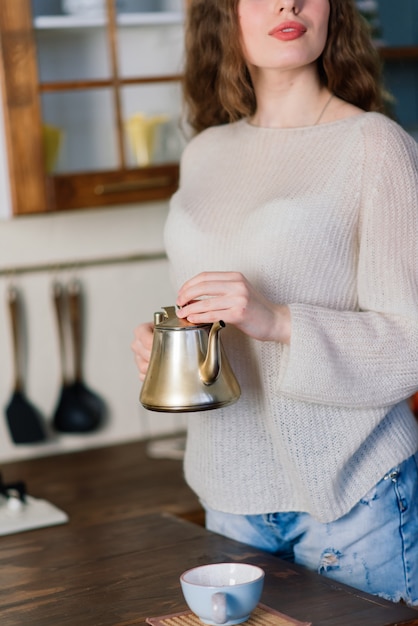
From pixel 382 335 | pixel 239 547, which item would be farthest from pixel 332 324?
pixel 239 547

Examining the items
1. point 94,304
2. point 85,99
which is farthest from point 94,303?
point 85,99

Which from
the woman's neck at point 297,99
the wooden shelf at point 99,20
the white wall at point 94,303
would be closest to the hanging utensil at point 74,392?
the white wall at point 94,303

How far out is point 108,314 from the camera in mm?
2635

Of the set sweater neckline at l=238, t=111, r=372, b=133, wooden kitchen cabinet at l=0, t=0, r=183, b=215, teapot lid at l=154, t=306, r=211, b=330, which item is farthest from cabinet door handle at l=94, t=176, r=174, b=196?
teapot lid at l=154, t=306, r=211, b=330

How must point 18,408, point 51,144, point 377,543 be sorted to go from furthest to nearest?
1. point 18,408
2. point 51,144
3. point 377,543

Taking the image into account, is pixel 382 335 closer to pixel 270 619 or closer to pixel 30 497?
pixel 270 619

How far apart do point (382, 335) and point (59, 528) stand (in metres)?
0.74

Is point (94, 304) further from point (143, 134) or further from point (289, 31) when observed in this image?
point (289, 31)

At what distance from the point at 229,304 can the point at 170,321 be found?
91 mm

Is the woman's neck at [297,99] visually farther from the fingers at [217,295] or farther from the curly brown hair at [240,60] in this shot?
the fingers at [217,295]

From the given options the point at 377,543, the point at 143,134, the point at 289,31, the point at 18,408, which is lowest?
the point at 18,408

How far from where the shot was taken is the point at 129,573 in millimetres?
1536

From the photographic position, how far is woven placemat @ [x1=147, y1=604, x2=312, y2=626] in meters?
1.27

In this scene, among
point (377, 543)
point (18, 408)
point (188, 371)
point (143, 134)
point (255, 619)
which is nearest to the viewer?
point (255, 619)
